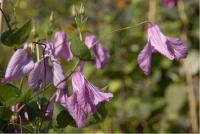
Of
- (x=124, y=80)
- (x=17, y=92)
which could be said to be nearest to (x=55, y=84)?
(x=17, y=92)

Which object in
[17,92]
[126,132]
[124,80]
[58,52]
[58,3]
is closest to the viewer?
[17,92]

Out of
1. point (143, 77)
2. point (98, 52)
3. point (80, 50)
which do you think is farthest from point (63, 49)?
point (143, 77)

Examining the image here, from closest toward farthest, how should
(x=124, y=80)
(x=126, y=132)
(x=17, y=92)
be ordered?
(x=17, y=92) < (x=126, y=132) < (x=124, y=80)

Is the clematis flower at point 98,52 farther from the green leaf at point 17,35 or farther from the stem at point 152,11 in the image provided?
the stem at point 152,11

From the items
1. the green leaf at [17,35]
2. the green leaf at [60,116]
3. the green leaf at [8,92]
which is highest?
the green leaf at [17,35]

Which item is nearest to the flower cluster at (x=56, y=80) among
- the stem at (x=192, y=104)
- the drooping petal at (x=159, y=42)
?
the drooping petal at (x=159, y=42)

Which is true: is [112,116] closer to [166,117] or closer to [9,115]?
[166,117]

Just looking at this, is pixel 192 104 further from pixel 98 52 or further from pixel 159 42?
pixel 159 42
